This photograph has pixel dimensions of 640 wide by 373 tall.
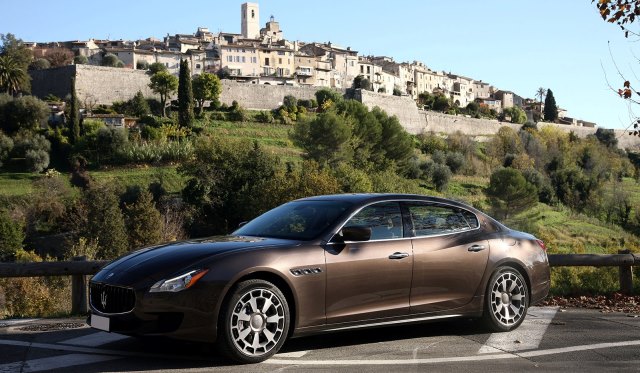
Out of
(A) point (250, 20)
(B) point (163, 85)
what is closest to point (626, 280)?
(B) point (163, 85)

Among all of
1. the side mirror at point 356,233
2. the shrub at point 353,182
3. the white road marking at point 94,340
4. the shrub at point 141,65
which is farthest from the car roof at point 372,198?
the shrub at point 141,65

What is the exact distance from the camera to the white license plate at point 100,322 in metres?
6.12

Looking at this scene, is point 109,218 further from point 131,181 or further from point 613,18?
point 613,18

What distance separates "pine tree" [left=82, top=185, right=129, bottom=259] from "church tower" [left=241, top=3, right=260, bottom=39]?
133878 mm

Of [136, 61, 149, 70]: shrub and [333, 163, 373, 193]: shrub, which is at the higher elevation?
[136, 61, 149, 70]: shrub

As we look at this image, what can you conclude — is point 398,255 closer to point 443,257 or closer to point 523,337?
point 443,257

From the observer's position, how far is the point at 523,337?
7.46 m

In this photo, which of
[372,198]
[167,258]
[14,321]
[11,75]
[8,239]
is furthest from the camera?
[11,75]

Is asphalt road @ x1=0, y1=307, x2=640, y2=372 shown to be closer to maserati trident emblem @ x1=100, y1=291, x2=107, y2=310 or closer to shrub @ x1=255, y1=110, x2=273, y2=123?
maserati trident emblem @ x1=100, y1=291, x2=107, y2=310

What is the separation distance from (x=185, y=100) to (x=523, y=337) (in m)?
75.3

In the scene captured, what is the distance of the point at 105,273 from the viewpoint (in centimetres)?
645

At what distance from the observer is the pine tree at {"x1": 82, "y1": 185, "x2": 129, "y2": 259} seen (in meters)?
44.7

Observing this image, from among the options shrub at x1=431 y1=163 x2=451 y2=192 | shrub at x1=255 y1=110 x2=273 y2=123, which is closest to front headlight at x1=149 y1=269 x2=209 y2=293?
shrub at x1=431 y1=163 x2=451 y2=192

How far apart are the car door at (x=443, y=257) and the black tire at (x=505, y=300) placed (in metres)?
0.23
